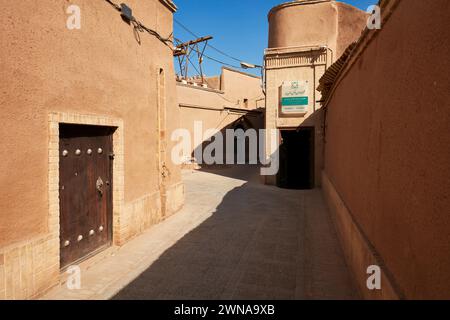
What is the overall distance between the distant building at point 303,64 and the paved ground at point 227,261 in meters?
Result: 4.97

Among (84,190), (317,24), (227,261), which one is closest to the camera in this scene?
(84,190)

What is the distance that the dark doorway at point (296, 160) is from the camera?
12.9 meters

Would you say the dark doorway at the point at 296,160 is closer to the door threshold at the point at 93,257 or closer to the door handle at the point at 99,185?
the door threshold at the point at 93,257

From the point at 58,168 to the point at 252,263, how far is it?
11.1ft

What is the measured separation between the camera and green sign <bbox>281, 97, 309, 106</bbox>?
12594mm

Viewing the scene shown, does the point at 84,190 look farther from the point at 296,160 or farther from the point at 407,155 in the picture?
the point at 296,160

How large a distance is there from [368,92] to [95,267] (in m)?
4.99

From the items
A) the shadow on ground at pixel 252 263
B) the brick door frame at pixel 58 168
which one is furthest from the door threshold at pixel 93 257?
the shadow on ground at pixel 252 263

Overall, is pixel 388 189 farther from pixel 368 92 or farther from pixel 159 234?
pixel 159 234

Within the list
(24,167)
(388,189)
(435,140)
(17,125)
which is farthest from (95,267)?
(435,140)

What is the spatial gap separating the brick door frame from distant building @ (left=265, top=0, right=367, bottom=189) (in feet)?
28.1

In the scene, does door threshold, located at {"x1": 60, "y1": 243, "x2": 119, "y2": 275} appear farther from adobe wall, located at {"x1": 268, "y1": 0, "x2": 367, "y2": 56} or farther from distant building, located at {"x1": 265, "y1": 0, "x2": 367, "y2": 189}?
adobe wall, located at {"x1": 268, "y1": 0, "x2": 367, "y2": 56}

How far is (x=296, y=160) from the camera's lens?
15.2 metres

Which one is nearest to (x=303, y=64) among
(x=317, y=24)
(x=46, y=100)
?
(x=317, y=24)
